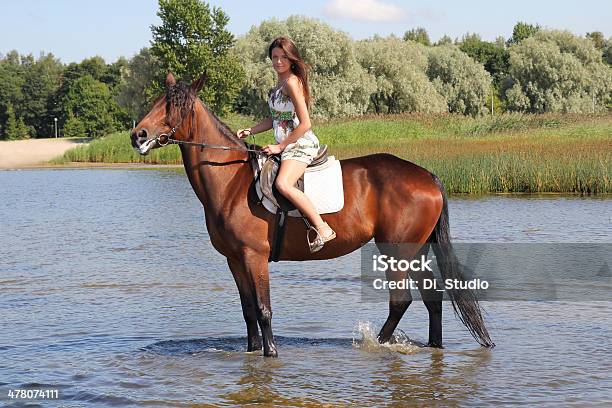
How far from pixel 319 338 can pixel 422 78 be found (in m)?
66.4

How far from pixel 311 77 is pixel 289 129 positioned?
188 feet

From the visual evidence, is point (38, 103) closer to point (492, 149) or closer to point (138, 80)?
point (138, 80)

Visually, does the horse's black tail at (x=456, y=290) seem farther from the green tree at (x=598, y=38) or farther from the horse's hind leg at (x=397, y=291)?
the green tree at (x=598, y=38)

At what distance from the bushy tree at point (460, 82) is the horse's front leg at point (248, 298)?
75.5 metres

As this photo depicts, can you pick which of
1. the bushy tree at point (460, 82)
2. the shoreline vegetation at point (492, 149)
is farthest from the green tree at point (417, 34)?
the shoreline vegetation at point (492, 149)

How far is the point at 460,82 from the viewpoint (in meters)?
83.1

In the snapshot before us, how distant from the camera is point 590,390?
20.5 feet

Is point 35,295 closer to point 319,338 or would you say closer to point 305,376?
point 319,338

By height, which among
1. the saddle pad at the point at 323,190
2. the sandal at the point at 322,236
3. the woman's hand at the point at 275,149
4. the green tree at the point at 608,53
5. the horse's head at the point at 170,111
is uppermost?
the green tree at the point at 608,53

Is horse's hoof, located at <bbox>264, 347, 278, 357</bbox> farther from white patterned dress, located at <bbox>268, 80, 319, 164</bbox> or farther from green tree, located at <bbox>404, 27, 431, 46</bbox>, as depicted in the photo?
green tree, located at <bbox>404, 27, 431, 46</bbox>

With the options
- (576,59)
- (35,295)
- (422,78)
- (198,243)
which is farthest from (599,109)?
(35,295)

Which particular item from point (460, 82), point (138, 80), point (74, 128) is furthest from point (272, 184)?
point (74, 128)

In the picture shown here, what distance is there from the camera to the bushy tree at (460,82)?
8256 centimetres

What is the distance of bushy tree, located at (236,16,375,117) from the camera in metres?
63.8
